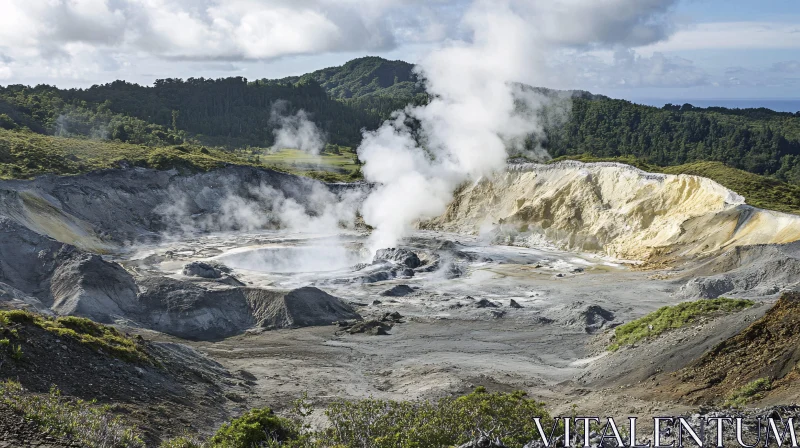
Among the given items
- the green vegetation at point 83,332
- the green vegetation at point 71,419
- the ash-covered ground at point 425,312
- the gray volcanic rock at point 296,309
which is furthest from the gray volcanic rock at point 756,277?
the green vegetation at point 71,419

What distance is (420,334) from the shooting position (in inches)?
1463

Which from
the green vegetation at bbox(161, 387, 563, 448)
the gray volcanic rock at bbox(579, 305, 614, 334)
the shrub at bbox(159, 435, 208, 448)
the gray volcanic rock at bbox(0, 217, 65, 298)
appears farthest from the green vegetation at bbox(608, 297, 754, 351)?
the gray volcanic rock at bbox(0, 217, 65, 298)

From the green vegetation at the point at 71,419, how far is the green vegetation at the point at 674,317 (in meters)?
20.7

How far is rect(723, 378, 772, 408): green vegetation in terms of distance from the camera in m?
20.1

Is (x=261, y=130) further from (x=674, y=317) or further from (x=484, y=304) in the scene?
(x=674, y=317)

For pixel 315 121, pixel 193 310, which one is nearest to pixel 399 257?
pixel 193 310

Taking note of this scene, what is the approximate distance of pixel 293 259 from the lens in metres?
61.5

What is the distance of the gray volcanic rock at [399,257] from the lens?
56.9 m

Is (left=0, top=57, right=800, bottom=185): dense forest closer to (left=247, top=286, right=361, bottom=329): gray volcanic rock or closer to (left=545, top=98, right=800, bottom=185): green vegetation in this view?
(left=545, top=98, right=800, bottom=185): green vegetation

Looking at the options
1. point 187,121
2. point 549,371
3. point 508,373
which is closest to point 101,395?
point 508,373

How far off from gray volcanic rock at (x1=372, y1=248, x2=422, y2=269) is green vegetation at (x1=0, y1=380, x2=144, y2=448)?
1503 inches

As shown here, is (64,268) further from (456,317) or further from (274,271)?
(456,317)

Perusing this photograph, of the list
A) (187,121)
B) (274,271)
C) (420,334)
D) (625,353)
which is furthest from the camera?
(187,121)

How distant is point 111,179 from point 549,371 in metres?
57.9
